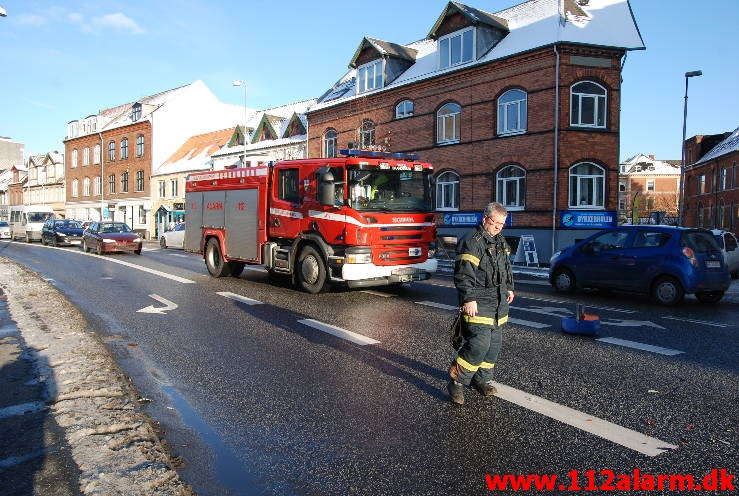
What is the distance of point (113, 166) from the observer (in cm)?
6231

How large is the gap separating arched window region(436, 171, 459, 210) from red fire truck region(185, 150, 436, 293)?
1576 cm

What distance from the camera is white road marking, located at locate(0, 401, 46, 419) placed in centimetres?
455

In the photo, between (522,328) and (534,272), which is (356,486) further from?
(534,272)

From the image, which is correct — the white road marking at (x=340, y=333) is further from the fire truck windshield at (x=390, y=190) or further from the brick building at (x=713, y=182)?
the brick building at (x=713, y=182)

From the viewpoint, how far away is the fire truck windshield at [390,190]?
11.4 meters

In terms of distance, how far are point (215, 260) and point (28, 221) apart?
1151 inches

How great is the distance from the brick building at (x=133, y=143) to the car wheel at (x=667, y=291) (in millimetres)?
47901

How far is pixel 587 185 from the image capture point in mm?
24031

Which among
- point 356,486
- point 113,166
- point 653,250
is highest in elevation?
point 113,166

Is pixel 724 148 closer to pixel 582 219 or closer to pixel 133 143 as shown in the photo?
pixel 582 219

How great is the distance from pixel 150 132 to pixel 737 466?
59046mm

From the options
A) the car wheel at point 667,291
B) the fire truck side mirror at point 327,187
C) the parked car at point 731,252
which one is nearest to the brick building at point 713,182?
the parked car at point 731,252

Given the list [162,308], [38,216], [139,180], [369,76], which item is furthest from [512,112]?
[139,180]

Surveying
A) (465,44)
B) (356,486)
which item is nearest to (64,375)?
(356,486)
